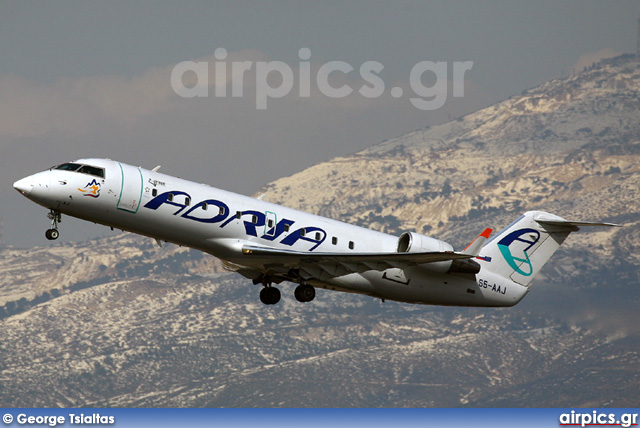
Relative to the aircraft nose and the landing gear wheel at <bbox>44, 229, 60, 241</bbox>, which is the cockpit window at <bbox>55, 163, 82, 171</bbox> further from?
the landing gear wheel at <bbox>44, 229, 60, 241</bbox>

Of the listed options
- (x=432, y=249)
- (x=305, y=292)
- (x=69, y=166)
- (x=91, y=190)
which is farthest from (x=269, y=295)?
(x=69, y=166)

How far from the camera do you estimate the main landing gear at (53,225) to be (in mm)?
38375

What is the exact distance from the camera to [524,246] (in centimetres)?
4666

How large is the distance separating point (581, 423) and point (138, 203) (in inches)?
1182

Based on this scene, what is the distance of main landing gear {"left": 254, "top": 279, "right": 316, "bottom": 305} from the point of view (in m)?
42.5

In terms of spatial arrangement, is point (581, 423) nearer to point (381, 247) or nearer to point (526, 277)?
point (526, 277)

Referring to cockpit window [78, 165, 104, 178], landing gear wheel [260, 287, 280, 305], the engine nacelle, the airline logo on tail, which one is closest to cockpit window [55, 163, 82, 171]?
cockpit window [78, 165, 104, 178]

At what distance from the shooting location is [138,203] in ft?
126

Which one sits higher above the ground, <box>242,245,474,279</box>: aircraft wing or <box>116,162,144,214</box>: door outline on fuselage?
<box>116,162,144,214</box>: door outline on fuselage

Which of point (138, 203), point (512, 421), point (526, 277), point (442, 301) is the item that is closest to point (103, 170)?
point (138, 203)

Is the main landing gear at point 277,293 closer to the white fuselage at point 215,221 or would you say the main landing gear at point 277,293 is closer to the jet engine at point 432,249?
the white fuselage at point 215,221

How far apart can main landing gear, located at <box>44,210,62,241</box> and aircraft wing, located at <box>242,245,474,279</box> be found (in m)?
6.67

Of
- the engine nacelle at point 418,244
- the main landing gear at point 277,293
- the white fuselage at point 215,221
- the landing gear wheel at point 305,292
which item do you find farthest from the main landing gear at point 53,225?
the engine nacelle at point 418,244

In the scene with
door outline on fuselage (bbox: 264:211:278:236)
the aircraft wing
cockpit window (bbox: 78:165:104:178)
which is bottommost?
the aircraft wing
